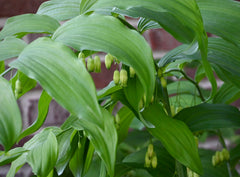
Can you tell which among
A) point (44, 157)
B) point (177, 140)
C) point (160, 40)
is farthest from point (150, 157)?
point (160, 40)

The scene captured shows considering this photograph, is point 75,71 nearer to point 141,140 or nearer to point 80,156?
point 80,156

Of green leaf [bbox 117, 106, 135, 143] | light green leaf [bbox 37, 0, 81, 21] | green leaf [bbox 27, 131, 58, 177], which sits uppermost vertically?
light green leaf [bbox 37, 0, 81, 21]

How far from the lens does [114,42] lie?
15.8 inches

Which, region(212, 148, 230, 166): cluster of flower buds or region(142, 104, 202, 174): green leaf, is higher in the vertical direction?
region(142, 104, 202, 174): green leaf

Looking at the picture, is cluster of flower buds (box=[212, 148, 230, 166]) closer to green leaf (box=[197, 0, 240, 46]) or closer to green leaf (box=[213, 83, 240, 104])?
green leaf (box=[213, 83, 240, 104])

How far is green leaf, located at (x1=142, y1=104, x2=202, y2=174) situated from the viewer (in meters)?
0.51

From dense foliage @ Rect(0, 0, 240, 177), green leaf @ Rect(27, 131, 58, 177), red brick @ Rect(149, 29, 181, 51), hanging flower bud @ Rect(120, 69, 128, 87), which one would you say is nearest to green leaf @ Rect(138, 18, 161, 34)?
dense foliage @ Rect(0, 0, 240, 177)

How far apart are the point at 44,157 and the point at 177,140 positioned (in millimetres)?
178

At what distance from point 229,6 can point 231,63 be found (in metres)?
0.09

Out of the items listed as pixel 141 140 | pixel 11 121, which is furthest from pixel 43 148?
pixel 141 140

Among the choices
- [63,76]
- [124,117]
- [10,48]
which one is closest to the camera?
[63,76]

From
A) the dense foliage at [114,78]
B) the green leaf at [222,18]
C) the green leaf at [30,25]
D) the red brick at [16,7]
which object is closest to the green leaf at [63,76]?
the dense foliage at [114,78]

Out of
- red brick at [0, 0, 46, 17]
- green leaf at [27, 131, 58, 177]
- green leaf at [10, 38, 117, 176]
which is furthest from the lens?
red brick at [0, 0, 46, 17]

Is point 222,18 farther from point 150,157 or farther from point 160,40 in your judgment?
point 160,40
